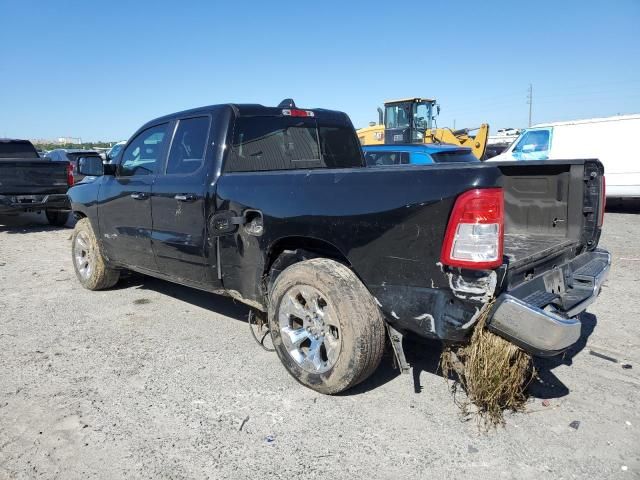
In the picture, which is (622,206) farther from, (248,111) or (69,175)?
(69,175)

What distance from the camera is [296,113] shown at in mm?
4480

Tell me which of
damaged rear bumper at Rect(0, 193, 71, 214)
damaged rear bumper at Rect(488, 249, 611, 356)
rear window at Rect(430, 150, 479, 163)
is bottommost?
damaged rear bumper at Rect(488, 249, 611, 356)

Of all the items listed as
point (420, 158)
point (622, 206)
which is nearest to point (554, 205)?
point (420, 158)

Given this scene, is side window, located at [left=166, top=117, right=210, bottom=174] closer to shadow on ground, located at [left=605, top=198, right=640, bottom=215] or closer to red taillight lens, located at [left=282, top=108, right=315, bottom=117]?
red taillight lens, located at [left=282, top=108, right=315, bottom=117]

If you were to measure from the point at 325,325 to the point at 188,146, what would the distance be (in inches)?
82.1

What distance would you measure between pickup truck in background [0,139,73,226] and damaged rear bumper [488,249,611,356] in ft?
33.4

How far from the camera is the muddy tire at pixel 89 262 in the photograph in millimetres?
5648

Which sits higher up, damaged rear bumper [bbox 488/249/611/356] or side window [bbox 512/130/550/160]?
side window [bbox 512/130/550/160]

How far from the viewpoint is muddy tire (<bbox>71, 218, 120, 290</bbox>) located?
18.5 feet

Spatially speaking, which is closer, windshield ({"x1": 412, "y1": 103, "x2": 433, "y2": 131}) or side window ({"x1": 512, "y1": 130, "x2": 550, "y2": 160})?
side window ({"x1": 512, "y1": 130, "x2": 550, "y2": 160})

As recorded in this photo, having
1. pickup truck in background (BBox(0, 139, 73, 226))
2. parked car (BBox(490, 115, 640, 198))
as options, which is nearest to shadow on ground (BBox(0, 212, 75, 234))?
pickup truck in background (BBox(0, 139, 73, 226))

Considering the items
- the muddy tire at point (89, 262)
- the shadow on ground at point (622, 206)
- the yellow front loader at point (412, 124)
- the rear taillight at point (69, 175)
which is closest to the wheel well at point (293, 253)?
the muddy tire at point (89, 262)

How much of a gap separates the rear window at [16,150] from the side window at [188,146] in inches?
388

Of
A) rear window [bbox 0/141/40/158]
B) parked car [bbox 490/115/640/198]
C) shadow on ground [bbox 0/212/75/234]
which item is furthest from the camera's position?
rear window [bbox 0/141/40/158]
